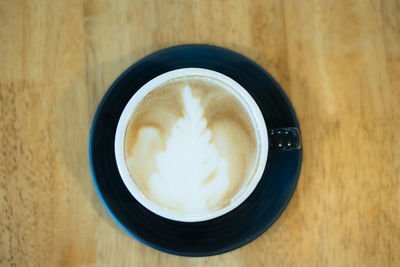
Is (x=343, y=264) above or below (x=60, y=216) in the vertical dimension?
below

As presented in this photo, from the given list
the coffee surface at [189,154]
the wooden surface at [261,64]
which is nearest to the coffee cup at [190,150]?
the coffee surface at [189,154]

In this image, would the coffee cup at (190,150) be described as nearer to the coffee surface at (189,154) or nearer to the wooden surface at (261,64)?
the coffee surface at (189,154)

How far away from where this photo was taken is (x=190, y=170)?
0.61m

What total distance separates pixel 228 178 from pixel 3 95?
54cm

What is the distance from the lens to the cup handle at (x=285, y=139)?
59 centimetres

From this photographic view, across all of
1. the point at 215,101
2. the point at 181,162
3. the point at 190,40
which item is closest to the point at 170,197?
the point at 181,162

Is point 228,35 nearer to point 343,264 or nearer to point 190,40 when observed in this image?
point 190,40

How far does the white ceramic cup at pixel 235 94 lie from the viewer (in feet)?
1.97

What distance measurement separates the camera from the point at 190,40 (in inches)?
27.6

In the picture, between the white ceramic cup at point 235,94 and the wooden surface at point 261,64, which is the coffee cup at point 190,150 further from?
the wooden surface at point 261,64

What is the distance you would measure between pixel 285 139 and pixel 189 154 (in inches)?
7.5

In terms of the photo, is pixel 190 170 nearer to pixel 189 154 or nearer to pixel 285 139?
pixel 189 154

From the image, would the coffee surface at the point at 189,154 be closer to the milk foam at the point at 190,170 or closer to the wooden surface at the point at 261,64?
the milk foam at the point at 190,170

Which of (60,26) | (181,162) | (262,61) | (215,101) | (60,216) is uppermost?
(60,26)
